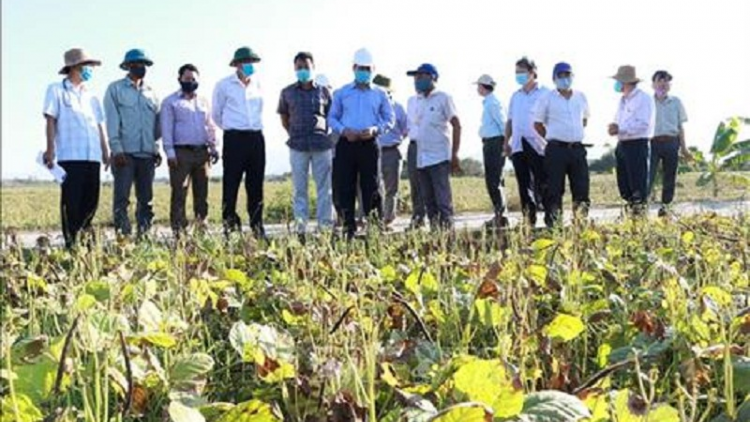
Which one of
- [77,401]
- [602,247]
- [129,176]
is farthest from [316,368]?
[129,176]

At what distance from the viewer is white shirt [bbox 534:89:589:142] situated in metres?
7.46

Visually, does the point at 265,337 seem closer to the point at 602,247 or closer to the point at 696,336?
the point at 696,336

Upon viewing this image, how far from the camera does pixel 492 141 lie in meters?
9.17

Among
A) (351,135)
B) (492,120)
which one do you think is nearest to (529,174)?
(492,120)

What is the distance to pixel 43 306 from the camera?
111 inches

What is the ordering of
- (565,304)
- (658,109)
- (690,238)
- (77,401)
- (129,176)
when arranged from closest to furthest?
(77,401), (565,304), (690,238), (129,176), (658,109)

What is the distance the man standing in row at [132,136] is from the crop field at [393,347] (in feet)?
11.7

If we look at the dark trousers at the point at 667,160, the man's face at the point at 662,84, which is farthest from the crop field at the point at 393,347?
the man's face at the point at 662,84

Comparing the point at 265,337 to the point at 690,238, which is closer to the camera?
the point at 265,337

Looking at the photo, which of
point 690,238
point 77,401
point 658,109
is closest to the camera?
point 77,401

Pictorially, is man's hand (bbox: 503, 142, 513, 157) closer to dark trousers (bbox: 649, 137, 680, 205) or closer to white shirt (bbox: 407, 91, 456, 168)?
white shirt (bbox: 407, 91, 456, 168)

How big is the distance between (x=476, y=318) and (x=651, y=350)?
521 mm

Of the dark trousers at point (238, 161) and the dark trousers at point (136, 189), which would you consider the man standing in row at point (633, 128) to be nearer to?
the dark trousers at point (238, 161)

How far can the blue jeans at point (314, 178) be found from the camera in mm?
7746
